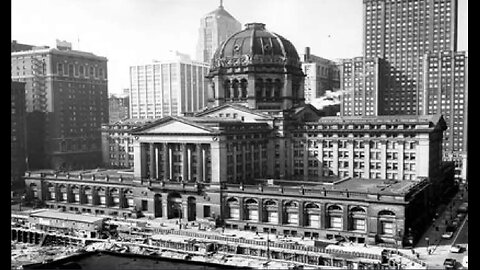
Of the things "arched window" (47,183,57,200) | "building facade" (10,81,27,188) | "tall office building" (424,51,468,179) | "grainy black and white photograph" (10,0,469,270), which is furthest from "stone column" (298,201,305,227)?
"building facade" (10,81,27,188)

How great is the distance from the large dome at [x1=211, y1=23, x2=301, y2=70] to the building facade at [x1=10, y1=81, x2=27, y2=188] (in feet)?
207

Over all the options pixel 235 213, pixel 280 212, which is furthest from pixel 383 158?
pixel 235 213

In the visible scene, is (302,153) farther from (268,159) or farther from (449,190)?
(449,190)

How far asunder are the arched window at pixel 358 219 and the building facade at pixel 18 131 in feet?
351

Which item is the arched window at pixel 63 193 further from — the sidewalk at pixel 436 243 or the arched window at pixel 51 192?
the sidewalk at pixel 436 243

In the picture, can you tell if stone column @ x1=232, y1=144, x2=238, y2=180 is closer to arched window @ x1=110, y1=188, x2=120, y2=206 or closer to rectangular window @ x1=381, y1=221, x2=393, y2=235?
arched window @ x1=110, y1=188, x2=120, y2=206

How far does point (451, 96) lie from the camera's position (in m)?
167

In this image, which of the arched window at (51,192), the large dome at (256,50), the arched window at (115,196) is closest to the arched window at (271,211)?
the arched window at (115,196)

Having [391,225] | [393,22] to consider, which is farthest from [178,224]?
[393,22]

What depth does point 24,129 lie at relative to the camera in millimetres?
158125

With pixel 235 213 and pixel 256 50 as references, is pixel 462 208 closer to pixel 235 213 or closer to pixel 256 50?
pixel 235 213

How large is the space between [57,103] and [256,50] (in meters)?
75.6

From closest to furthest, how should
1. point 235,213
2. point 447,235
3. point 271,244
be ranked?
point 271,244 < point 447,235 < point 235,213

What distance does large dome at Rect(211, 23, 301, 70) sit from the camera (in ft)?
430
